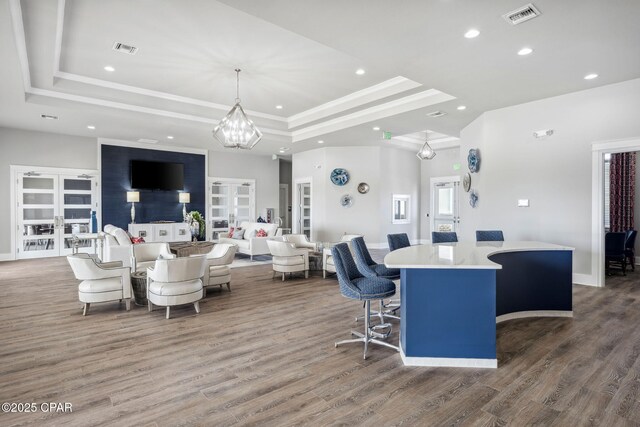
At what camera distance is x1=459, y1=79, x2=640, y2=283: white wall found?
207 inches

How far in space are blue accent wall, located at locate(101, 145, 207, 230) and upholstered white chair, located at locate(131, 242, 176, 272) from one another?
181 inches

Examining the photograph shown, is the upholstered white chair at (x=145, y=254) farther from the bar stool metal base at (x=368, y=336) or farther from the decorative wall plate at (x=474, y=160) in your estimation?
the decorative wall plate at (x=474, y=160)

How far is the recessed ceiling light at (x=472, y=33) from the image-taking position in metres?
3.54

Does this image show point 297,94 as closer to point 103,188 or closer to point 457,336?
point 457,336

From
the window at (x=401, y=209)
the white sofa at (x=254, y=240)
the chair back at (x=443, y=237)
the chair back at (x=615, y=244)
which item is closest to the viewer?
the chair back at (x=443, y=237)

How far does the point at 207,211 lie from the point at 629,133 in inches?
413

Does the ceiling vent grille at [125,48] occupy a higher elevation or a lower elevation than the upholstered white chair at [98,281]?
higher

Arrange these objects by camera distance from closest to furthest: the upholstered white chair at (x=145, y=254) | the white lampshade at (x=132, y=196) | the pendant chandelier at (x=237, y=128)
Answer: the upholstered white chair at (x=145, y=254) < the pendant chandelier at (x=237, y=128) < the white lampshade at (x=132, y=196)

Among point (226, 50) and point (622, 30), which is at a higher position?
point (226, 50)

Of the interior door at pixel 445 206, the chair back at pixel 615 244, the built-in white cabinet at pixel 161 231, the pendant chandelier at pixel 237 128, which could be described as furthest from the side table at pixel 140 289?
the interior door at pixel 445 206

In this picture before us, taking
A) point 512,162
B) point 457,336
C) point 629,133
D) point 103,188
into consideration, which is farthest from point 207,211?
point 629,133

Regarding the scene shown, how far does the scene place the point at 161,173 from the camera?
34.0 feet

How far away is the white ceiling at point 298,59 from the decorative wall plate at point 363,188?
248 cm

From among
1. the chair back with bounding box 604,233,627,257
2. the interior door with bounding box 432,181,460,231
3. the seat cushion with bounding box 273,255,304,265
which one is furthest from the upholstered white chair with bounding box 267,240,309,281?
the interior door with bounding box 432,181,460,231
